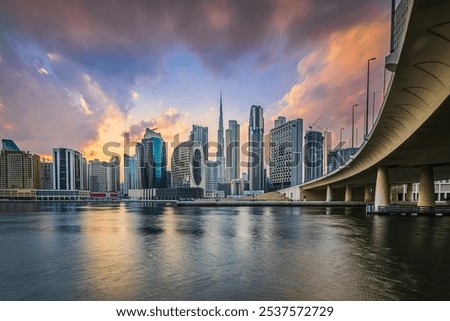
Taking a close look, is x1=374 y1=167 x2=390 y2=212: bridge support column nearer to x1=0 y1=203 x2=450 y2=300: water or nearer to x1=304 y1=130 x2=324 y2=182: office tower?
x1=0 y1=203 x2=450 y2=300: water

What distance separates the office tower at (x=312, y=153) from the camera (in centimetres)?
17486

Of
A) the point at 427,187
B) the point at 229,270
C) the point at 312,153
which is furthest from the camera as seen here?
the point at 312,153

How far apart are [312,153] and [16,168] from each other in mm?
215870

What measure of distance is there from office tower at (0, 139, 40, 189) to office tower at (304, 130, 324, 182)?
206530mm

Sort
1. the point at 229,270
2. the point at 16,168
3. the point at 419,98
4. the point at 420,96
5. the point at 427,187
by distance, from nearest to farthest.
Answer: the point at 229,270
the point at 420,96
the point at 419,98
the point at 427,187
the point at 16,168

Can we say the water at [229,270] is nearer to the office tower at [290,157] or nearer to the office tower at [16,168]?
the office tower at [290,157]

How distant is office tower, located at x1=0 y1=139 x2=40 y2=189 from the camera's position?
584ft

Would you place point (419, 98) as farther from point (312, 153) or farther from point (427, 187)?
point (312, 153)

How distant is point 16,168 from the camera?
18112cm

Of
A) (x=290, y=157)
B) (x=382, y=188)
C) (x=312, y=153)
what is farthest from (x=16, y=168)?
(x=382, y=188)

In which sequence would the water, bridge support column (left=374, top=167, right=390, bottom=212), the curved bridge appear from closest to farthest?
the curved bridge, the water, bridge support column (left=374, top=167, right=390, bottom=212)

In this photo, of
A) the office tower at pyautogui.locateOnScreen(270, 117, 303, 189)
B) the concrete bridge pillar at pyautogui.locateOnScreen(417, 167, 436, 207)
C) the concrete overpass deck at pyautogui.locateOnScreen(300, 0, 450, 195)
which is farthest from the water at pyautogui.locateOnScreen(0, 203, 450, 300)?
the office tower at pyautogui.locateOnScreen(270, 117, 303, 189)

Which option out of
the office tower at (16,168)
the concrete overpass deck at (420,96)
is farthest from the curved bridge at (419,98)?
the office tower at (16,168)
